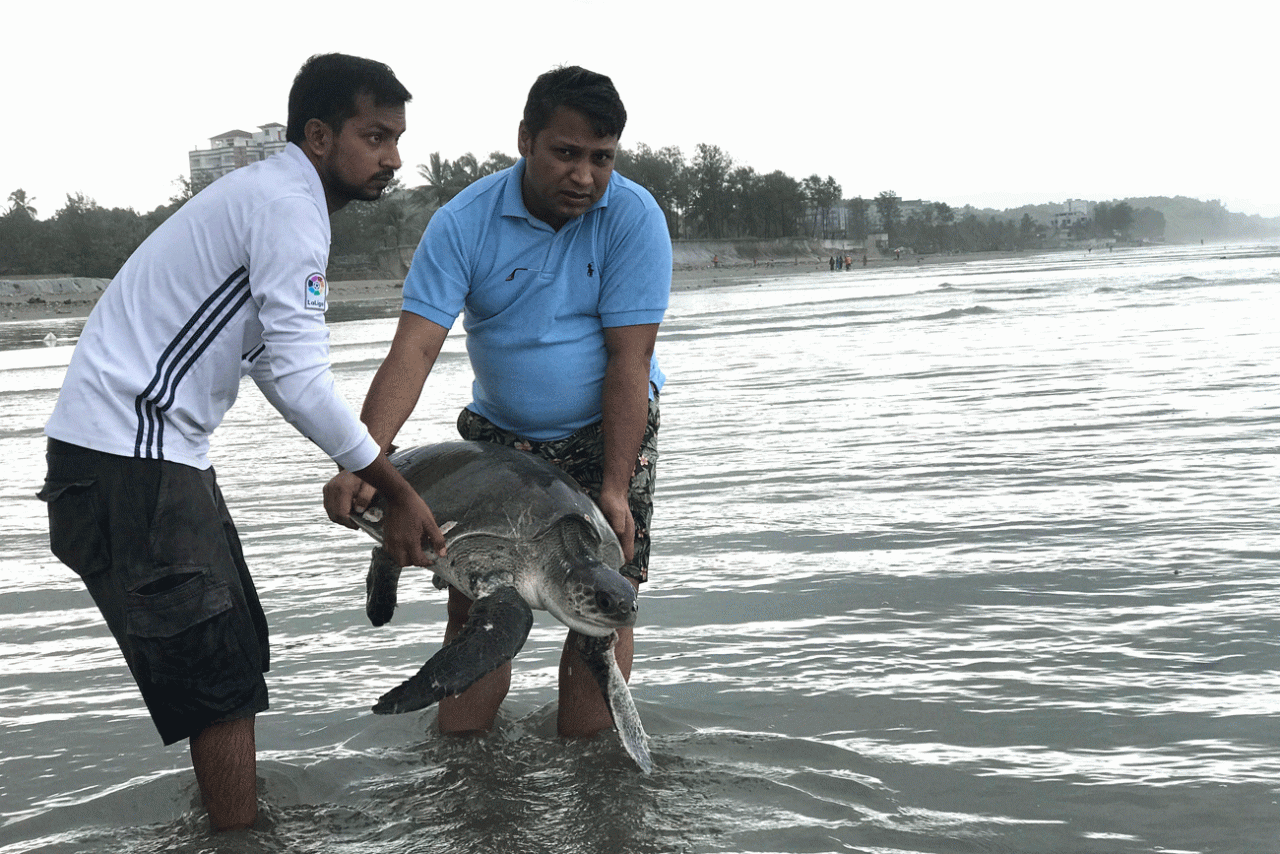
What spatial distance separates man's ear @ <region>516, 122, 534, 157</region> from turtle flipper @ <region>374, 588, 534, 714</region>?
1201mm

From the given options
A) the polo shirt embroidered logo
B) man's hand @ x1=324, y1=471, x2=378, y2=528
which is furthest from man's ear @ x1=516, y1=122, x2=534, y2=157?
man's hand @ x1=324, y1=471, x2=378, y2=528

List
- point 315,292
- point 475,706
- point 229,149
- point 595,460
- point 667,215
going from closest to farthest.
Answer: point 315,292, point 595,460, point 475,706, point 667,215, point 229,149

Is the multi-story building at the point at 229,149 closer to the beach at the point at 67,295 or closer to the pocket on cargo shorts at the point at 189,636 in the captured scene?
the beach at the point at 67,295

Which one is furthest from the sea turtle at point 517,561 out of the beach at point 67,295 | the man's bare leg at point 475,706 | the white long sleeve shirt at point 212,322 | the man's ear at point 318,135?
the beach at point 67,295

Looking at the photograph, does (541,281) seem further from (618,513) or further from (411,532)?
(411,532)

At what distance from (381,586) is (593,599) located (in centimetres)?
81

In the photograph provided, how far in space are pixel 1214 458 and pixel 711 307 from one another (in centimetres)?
2775

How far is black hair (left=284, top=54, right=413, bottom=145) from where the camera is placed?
8.21ft

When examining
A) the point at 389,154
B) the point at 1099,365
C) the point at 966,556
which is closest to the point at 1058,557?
the point at 966,556

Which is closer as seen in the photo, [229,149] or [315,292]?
[315,292]

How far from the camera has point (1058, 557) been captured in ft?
16.0

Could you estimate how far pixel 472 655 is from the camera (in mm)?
2434

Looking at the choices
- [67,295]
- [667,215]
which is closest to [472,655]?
[67,295]

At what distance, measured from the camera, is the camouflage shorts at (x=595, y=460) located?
3.21 metres
